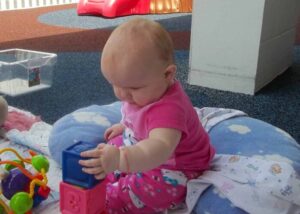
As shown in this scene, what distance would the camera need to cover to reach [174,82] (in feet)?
2.68

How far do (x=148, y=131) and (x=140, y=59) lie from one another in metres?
0.13

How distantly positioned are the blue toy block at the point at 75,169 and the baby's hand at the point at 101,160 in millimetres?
18

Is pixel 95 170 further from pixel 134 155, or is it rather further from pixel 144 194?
pixel 144 194

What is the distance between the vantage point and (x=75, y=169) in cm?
72

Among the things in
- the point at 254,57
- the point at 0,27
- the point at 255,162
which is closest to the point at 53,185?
the point at 255,162

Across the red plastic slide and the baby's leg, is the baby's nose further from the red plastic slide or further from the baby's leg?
the red plastic slide

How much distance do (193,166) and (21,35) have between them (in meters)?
2.29

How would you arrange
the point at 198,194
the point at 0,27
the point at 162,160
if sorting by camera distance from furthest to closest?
the point at 0,27 < the point at 198,194 < the point at 162,160

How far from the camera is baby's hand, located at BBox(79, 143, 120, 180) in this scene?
0.67 metres

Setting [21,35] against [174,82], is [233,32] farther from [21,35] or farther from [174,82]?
[21,35]

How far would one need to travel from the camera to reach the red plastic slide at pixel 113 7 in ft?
11.6

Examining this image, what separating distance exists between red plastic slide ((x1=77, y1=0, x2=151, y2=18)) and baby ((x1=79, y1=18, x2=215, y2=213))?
277 cm

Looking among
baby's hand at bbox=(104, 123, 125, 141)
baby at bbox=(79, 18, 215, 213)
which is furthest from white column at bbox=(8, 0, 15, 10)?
baby at bbox=(79, 18, 215, 213)

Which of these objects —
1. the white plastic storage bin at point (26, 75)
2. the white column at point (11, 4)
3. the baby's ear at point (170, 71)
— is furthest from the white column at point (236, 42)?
the white column at point (11, 4)
